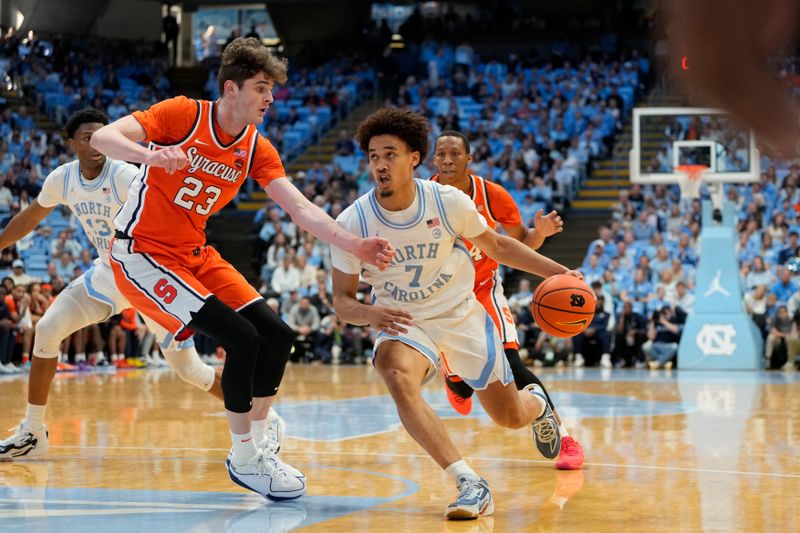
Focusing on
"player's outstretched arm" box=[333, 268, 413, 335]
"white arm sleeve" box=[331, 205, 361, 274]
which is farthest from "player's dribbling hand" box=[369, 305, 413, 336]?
"white arm sleeve" box=[331, 205, 361, 274]

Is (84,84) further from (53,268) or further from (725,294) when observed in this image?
(725,294)

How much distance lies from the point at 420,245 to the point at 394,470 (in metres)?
1.52

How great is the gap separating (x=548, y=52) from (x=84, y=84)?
1220 centimetres

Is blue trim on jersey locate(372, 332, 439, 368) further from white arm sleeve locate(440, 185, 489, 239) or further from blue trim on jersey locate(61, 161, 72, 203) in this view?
blue trim on jersey locate(61, 161, 72, 203)

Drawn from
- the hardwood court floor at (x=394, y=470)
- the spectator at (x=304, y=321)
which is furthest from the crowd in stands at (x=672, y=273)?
the hardwood court floor at (x=394, y=470)

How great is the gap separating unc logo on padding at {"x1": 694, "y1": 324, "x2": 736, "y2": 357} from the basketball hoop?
7.03 ft

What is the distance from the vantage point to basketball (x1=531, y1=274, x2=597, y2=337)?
5.54 meters

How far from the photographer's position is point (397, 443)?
23.8ft

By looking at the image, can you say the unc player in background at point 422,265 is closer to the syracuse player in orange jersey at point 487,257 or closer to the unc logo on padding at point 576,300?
the unc logo on padding at point 576,300

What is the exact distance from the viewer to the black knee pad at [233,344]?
4961 millimetres

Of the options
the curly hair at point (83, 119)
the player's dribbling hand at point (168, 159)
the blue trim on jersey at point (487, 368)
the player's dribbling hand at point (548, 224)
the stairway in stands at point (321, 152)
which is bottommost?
the blue trim on jersey at point (487, 368)

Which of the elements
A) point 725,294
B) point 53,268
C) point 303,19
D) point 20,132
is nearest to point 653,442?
point 725,294

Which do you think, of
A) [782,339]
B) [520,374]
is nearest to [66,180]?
[520,374]

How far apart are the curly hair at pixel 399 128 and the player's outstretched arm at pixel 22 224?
248 centimetres
